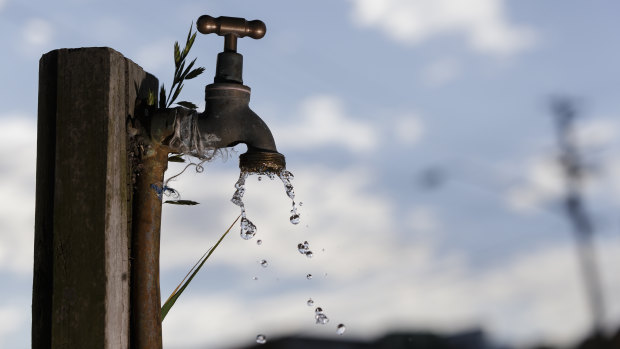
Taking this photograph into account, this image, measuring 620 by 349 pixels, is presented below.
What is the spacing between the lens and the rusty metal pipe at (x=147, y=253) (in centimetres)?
342

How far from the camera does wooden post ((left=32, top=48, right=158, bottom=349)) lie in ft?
10.5

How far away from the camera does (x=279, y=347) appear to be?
10391 millimetres

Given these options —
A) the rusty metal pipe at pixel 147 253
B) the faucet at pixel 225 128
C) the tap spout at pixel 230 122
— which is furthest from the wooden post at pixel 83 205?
the tap spout at pixel 230 122

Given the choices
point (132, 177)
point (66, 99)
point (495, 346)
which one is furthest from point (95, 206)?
point (495, 346)

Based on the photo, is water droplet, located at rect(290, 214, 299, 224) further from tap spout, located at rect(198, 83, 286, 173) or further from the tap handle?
the tap handle

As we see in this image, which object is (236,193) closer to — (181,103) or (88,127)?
(181,103)

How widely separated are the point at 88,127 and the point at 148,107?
0.39 metres

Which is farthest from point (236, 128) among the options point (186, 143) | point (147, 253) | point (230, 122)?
point (147, 253)

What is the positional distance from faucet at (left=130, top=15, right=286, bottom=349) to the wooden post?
0.25 feet

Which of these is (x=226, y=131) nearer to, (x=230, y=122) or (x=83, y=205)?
(x=230, y=122)

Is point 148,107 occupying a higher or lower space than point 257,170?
higher

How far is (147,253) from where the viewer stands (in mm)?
3484

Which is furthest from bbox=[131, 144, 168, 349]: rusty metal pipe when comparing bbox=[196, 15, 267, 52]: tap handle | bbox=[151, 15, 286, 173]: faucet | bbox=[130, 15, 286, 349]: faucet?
bbox=[196, 15, 267, 52]: tap handle

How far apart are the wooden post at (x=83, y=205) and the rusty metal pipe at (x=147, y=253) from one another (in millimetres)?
53
